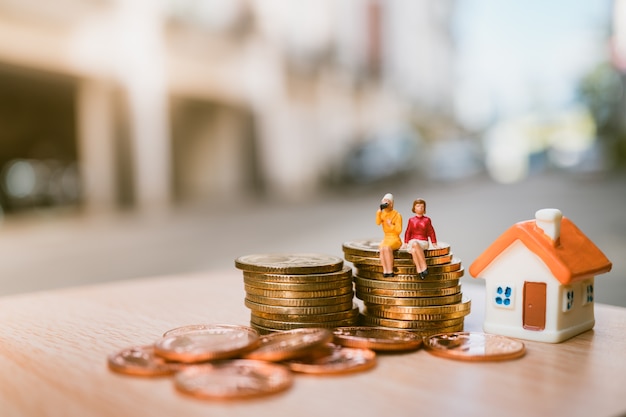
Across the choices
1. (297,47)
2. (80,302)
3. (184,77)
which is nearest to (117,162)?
(184,77)

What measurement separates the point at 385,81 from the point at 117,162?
1046 cm

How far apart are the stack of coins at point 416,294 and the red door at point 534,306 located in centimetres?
11

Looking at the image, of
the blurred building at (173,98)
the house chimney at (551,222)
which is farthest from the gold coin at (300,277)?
the blurred building at (173,98)

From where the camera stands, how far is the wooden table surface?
30.1 inches

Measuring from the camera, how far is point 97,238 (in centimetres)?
627

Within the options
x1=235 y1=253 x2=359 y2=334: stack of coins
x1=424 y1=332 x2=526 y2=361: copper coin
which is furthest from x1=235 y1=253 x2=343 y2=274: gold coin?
x1=424 y1=332 x2=526 y2=361: copper coin

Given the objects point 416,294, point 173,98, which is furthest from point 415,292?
point 173,98

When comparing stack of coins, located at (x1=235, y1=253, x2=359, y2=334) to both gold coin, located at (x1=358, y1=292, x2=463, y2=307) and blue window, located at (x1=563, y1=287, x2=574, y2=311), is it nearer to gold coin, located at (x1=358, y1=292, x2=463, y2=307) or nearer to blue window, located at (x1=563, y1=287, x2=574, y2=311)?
gold coin, located at (x1=358, y1=292, x2=463, y2=307)

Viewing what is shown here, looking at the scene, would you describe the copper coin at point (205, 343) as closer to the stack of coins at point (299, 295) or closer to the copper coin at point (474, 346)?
the stack of coins at point (299, 295)

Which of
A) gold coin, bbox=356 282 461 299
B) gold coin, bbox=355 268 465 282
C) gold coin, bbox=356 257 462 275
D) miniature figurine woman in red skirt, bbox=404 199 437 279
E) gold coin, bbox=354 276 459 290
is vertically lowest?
gold coin, bbox=356 282 461 299

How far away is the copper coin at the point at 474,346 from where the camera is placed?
972mm

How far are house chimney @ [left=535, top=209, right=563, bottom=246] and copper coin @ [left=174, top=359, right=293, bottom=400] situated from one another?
0.52 meters

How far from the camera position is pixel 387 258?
112cm

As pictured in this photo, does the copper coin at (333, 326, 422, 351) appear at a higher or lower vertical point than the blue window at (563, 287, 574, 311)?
lower
